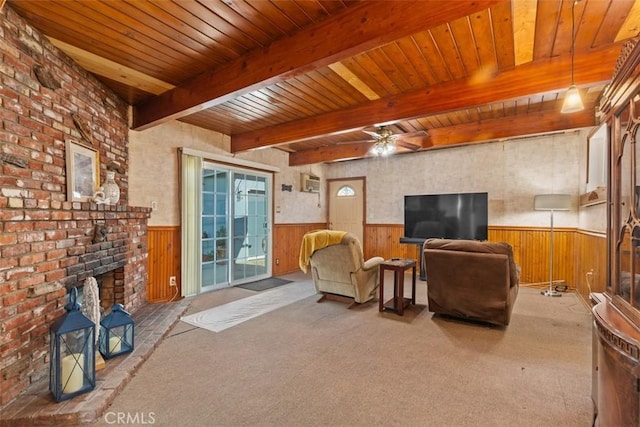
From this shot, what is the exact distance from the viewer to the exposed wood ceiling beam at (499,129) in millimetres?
3840

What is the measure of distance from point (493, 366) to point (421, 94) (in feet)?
8.69

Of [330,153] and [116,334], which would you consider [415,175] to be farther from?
[116,334]

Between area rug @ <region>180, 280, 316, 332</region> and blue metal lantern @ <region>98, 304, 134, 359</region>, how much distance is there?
0.81m

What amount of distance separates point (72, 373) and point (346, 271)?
270 centimetres

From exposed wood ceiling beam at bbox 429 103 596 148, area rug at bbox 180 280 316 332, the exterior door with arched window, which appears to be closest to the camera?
area rug at bbox 180 280 316 332

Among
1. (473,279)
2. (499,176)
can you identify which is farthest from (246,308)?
(499,176)

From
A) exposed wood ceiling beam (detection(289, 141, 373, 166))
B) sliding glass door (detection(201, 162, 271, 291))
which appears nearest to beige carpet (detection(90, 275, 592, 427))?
sliding glass door (detection(201, 162, 271, 291))

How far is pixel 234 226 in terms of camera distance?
5.07 m

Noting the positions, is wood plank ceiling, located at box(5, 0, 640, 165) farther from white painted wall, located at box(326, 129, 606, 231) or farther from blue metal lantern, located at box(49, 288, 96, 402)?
blue metal lantern, located at box(49, 288, 96, 402)

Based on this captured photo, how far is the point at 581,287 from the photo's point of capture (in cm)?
426

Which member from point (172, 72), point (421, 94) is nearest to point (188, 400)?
point (172, 72)

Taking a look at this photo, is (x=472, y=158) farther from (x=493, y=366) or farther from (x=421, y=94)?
(x=493, y=366)

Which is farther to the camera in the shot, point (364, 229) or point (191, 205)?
point (364, 229)

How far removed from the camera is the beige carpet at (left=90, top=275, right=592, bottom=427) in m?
1.79
